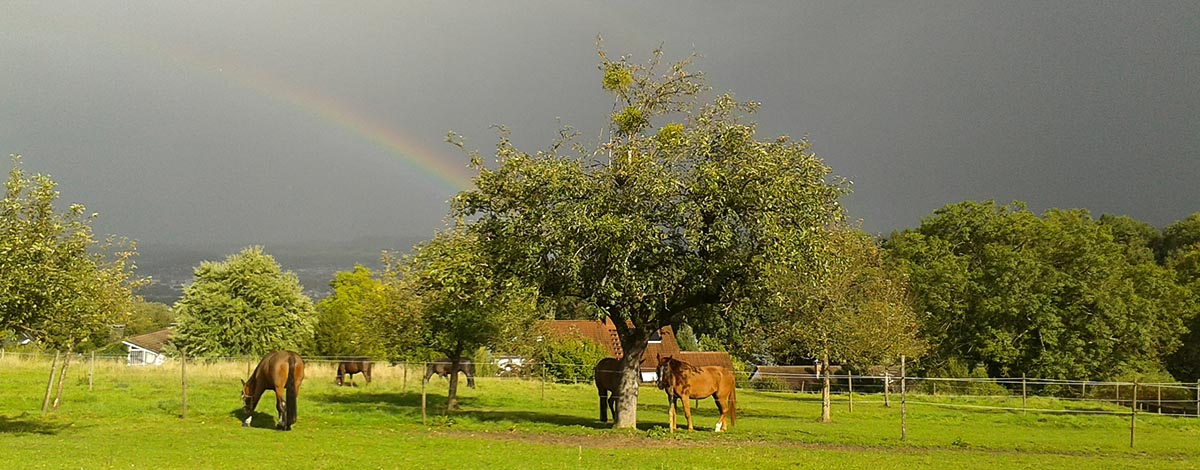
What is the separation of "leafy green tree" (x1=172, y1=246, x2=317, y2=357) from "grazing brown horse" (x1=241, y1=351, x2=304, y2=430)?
2885 centimetres

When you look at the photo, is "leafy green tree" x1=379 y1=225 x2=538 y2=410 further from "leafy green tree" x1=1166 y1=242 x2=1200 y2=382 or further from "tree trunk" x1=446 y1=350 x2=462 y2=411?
"leafy green tree" x1=1166 y1=242 x2=1200 y2=382

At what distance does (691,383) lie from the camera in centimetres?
2105

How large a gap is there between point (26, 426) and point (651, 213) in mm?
15718

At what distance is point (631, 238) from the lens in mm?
19156

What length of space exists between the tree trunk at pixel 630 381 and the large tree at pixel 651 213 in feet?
0.10

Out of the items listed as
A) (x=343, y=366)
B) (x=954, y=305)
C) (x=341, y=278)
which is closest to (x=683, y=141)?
(x=343, y=366)

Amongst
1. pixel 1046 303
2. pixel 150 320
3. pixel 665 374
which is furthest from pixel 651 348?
pixel 150 320

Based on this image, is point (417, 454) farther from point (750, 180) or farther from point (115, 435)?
point (750, 180)

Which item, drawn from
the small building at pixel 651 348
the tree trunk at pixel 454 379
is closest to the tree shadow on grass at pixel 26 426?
the tree trunk at pixel 454 379

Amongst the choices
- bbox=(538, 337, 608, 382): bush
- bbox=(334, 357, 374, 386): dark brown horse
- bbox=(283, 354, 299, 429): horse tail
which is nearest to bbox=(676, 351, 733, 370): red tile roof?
bbox=(538, 337, 608, 382): bush

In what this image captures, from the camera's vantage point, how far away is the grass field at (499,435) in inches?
607

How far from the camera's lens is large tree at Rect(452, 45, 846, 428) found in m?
19.4

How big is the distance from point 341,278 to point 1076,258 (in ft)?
218

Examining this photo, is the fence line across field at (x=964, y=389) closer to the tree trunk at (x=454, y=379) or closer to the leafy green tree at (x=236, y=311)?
the tree trunk at (x=454, y=379)
